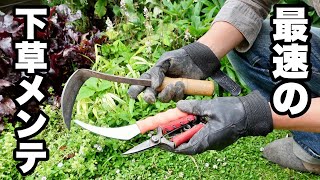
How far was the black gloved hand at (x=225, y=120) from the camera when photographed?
179cm

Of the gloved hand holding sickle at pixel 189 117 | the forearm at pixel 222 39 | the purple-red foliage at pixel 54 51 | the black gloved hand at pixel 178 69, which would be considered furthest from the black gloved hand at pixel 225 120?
the purple-red foliage at pixel 54 51

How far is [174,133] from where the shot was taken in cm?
188

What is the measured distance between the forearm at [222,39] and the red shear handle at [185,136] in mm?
447

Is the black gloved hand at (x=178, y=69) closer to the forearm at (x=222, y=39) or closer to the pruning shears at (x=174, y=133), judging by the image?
the forearm at (x=222, y=39)

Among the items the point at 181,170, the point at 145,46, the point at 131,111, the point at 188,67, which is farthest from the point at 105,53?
the point at 188,67

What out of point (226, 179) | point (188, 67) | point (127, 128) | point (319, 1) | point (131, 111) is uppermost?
point (319, 1)

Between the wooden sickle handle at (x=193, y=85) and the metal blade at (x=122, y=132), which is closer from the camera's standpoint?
the metal blade at (x=122, y=132)

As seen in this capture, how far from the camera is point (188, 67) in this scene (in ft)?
7.02

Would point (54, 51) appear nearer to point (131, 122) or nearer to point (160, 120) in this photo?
point (131, 122)

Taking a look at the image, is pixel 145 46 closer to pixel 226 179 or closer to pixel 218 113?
pixel 226 179

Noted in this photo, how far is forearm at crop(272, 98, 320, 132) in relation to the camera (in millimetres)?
1856

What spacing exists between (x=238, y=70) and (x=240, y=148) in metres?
0.50

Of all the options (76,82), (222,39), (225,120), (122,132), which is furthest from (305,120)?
(76,82)

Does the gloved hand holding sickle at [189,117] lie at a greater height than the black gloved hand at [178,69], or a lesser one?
lesser
